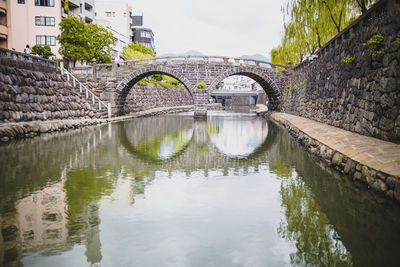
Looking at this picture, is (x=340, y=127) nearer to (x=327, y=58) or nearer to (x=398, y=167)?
(x=327, y=58)

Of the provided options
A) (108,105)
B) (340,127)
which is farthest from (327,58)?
(108,105)

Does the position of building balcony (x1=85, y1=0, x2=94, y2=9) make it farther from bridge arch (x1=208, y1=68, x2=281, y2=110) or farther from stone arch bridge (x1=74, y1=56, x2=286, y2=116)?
bridge arch (x1=208, y1=68, x2=281, y2=110)

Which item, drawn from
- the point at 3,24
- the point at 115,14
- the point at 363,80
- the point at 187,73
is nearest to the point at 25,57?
the point at 187,73

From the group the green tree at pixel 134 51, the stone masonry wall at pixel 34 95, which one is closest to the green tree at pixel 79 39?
the stone masonry wall at pixel 34 95

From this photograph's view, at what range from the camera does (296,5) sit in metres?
24.1

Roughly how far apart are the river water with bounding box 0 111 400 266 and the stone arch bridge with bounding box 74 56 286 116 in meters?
21.0

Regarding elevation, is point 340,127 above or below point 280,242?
above

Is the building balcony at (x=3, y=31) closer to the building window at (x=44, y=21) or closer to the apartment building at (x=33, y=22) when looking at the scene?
the apartment building at (x=33, y=22)

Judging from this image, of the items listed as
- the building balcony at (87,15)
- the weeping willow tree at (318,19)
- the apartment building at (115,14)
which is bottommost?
the weeping willow tree at (318,19)

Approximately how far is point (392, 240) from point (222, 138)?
1125 cm

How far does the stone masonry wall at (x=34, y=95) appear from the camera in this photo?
53.8 ft

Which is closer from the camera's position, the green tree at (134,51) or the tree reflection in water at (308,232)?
the tree reflection in water at (308,232)

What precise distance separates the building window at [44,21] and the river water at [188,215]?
33215 millimetres

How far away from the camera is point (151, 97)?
1679 inches
